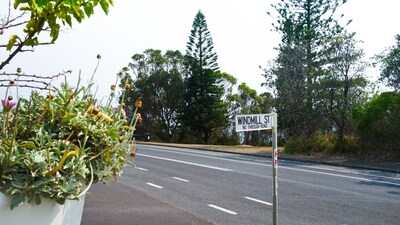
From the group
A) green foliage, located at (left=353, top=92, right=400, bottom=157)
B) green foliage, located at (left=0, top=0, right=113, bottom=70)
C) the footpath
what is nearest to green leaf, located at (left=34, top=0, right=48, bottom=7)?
green foliage, located at (left=0, top=0, right=113, bottom=70)

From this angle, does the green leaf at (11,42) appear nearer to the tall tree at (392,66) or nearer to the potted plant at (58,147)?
the potted plant at (58,147)

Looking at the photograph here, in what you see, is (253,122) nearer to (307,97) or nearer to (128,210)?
(128,210)

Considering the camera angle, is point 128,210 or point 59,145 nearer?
point 59,145

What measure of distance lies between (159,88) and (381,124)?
31.3 m

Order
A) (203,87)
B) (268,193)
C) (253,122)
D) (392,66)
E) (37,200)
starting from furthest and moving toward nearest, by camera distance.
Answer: (203,87)
(392,66)
(268,193)
(253,122)
(37,200)

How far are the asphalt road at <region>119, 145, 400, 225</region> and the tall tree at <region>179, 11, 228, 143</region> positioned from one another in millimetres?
27806

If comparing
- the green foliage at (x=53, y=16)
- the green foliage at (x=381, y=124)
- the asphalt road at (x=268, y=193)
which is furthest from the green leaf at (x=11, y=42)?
the green foliage at (x=381, y=124)

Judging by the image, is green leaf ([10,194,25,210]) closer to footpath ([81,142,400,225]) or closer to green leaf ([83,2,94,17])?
green leaf ([83,2,94,17])

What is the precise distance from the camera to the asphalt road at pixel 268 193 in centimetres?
823

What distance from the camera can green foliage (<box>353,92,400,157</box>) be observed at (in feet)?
65.9

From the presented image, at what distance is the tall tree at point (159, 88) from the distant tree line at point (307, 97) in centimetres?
242

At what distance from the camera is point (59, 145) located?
2.28m

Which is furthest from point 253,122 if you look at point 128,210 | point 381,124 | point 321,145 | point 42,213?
point 321,145

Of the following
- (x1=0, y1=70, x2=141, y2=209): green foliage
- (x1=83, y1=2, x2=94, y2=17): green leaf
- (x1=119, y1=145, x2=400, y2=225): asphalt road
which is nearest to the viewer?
(x1=0, y1=70, x2=141, y2=209): green foliage
